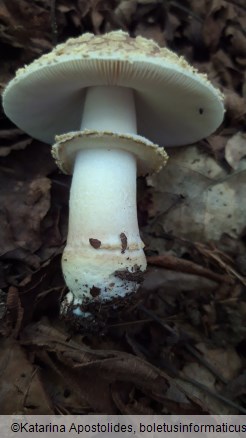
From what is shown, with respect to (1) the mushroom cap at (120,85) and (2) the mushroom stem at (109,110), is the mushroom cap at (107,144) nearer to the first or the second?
(2) the mushroom stem at (109,110)

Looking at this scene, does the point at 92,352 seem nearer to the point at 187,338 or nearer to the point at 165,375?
the point at 165,375

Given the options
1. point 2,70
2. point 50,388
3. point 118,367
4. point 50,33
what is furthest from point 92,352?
point 50,33

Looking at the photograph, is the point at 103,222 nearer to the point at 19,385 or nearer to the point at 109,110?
the point at 109,110

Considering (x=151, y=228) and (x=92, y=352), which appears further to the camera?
(x=151, y=228)

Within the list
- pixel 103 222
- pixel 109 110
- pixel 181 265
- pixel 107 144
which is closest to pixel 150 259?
pixel 181 265

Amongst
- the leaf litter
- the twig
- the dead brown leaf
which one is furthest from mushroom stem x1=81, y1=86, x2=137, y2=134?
the dead brown leaf

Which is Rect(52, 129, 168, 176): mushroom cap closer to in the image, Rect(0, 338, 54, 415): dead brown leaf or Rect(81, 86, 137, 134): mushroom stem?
Rect(81, 86, 137, 134): mushroom stem
